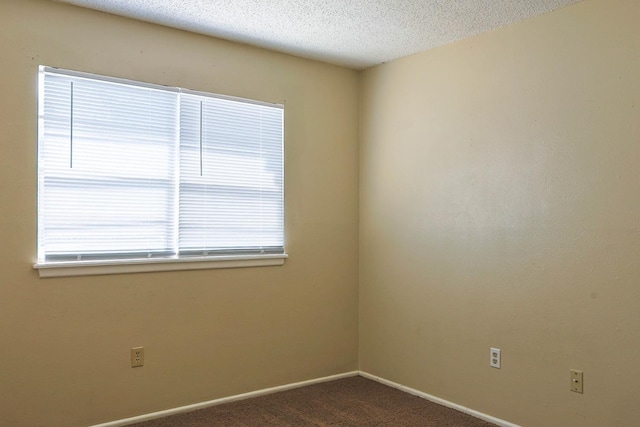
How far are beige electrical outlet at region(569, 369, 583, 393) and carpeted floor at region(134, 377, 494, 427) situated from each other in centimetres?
61

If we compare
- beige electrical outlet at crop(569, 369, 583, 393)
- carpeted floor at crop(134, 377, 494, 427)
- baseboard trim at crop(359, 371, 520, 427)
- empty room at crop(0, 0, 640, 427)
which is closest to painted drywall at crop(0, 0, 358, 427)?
empty room at crop(0, 0, 640, 427)

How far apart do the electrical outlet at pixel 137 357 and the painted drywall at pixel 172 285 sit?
4 centimetres

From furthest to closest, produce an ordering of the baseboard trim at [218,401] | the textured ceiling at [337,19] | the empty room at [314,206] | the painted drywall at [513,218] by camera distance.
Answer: the baseboard trim at [218,401] < the textured ceiling at [337,19] < the empty room at [314,206] < the painted drywall at [513,218]

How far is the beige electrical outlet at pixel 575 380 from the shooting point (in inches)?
116

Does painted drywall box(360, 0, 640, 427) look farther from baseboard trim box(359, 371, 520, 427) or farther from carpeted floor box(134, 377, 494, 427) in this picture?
carpeted floor box(134, 377, 494, 427)

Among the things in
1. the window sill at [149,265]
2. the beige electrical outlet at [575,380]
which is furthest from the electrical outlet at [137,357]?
the beige electrical outlet at [575,380]

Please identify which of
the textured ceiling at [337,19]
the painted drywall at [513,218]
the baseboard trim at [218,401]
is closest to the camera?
the painted drywall at [513,218]

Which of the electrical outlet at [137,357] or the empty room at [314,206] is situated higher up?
the empty room at [314,206]

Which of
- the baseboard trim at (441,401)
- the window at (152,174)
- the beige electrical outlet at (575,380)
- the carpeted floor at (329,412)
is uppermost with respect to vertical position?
the window at (152,174)

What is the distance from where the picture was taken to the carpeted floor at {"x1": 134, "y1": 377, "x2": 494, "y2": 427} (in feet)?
11.0

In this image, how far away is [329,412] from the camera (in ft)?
11.6

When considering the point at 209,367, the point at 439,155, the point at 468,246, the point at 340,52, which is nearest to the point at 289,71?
the point at 340,52

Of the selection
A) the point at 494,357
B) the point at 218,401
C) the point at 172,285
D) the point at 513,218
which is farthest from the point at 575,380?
the point at 172,285

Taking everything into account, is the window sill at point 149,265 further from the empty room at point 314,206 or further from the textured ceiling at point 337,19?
the textured ceiling at point 337,19
